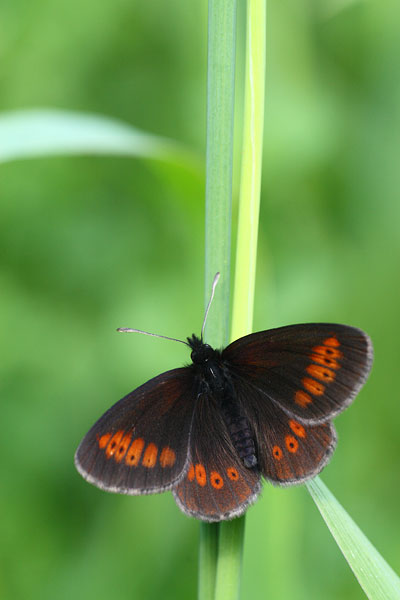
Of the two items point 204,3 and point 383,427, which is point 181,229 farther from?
point 383,427

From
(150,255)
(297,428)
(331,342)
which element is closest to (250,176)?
(331,342)

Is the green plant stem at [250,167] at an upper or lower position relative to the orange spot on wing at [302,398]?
upper

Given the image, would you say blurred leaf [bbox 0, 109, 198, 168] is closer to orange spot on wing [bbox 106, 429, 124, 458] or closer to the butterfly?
the butterfly

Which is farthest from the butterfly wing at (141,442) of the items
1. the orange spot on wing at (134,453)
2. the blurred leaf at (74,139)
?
the blurred leaf at (74,139)

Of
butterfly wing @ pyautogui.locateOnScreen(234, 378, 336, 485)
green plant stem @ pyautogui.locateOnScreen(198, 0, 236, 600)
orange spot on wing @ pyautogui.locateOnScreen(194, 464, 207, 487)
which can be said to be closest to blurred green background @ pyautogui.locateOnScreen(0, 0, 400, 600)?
butterfly wing @ pyautogui.locateOnScreen(234, 378, 336, 485)

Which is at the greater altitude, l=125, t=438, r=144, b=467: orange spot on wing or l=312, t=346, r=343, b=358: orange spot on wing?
l=312, t=346, r=343, b=358: orange spot on wing

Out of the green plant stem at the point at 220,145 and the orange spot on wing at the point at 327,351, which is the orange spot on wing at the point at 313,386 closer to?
the orange spot on wing at the point at 327,351

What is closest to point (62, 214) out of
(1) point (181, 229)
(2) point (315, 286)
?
(1) point (181, 229)
